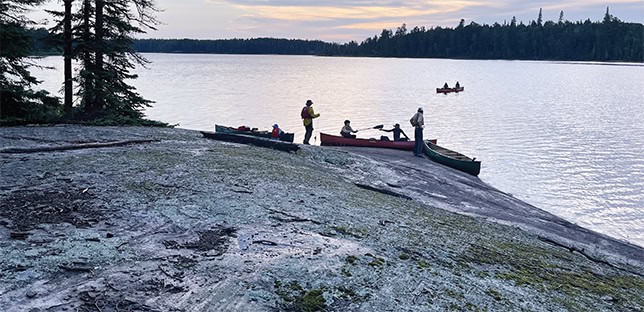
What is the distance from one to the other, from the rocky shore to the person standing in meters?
9.21

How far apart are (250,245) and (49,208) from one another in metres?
3.92

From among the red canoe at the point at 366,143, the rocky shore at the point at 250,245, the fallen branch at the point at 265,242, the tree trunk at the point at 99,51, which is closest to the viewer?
the rocky shore at the point at 250,245

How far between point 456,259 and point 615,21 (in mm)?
188944

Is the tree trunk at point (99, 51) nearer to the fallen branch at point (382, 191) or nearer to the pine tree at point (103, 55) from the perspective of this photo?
the pine tree at point (103, 55)

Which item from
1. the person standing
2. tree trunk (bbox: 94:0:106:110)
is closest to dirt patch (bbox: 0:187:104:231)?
tree trunk (bbox: 94:0:106:110)

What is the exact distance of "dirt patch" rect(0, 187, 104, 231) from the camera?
8734 mm

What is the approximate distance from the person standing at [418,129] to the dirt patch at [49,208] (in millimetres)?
17282

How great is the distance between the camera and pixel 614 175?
28.9m

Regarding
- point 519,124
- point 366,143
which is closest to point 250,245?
point 366,143

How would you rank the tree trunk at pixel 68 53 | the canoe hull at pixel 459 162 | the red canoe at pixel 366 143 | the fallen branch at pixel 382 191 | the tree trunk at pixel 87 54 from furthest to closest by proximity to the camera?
1. the red canoe at pixel 366 143
2. the canoe hull at pixel 459 162
3. the tree trunk at pixel 87 54
4. the tree trunk at pixel 68 53
5. the fallen branch at pixel 382 191

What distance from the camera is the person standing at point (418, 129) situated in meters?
24.7

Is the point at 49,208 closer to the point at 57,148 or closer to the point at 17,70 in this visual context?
the point at 57,148

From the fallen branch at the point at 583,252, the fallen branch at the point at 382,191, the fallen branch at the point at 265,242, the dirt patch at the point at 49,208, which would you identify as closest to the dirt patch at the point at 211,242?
the fallen branch at the point at 265,242

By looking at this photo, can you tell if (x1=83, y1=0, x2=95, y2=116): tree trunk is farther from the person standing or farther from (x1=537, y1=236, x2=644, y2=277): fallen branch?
(x1=537, y1=236, x2=644, y2=277): fallen branch
